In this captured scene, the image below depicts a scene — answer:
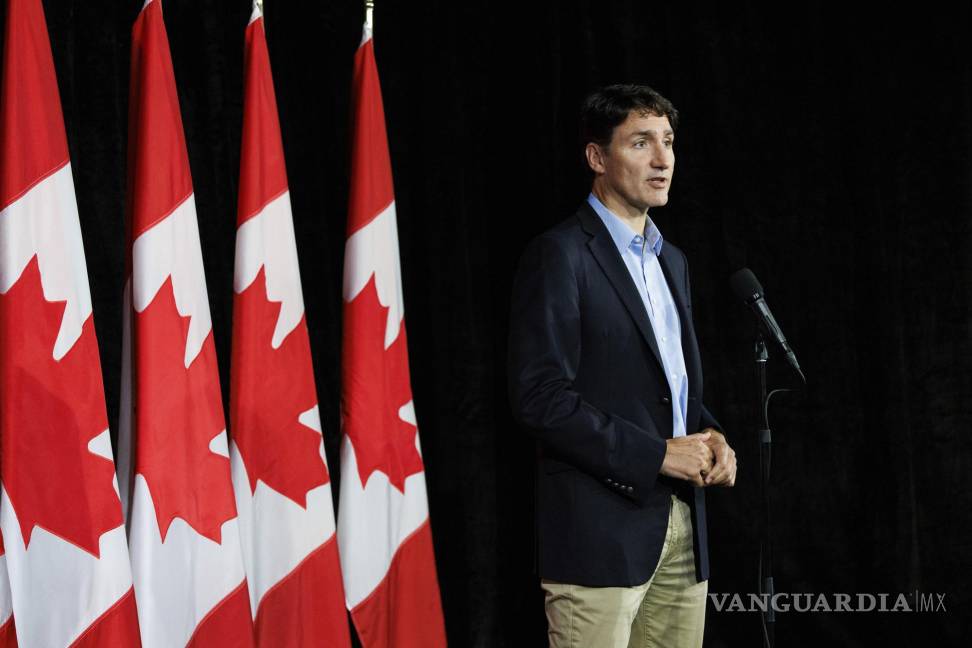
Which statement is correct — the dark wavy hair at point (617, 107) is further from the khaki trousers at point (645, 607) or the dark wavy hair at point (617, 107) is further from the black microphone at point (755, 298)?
the khaki trousers at point (645, 607)

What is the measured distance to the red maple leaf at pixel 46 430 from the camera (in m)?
2.15

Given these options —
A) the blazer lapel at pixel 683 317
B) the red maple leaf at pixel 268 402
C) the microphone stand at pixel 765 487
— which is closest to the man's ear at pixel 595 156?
the blazer lapel at pixel 683 317

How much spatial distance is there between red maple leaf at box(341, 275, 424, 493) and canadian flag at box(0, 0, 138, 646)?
0.70 metres

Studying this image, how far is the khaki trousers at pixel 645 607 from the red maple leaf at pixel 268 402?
0.77 m

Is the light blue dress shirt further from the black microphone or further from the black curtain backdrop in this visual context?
the black curtain backdrop

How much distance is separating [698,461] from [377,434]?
40.1 inches

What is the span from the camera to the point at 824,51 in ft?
11.5

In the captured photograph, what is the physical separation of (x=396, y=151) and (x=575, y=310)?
1281mm

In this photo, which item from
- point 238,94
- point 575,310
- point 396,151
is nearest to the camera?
point 575,310

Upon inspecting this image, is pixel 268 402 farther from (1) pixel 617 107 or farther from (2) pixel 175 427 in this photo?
(1) pixel 617 107

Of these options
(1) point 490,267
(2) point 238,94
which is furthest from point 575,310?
(2) point 238,94

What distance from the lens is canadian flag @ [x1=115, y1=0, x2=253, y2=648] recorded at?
235 centimetres

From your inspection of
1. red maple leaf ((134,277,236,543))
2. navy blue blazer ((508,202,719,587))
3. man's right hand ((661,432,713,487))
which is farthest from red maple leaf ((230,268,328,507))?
man's right hand ((661,432,713,487))

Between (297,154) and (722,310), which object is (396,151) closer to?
(297,154)
